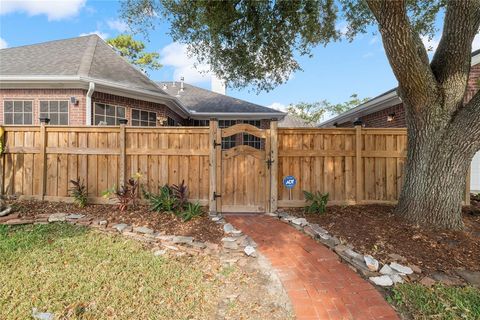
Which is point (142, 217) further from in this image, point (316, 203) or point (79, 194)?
point (316, 203)

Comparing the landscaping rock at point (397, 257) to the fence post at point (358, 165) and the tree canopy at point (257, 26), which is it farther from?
the tree canopy at point (257, 26)

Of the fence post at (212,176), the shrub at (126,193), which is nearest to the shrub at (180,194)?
the fence post at (212,176)

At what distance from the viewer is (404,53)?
398 cm

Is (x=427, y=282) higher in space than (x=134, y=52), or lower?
lower

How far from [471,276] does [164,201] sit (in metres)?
4.84

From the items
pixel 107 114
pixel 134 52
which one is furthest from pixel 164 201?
pixel 134 52

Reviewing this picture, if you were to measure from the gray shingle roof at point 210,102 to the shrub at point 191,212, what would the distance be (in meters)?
7.27

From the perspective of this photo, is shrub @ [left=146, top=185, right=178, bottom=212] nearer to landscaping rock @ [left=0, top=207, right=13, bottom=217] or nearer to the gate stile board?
the gate stile board

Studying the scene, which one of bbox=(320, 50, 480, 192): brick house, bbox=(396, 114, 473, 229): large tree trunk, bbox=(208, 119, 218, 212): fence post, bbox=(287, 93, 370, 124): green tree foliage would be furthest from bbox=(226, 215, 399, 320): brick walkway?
bbox=(287, 93, 370, 124): green tree foliage

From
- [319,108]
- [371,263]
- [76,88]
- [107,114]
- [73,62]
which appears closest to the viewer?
[371,263]

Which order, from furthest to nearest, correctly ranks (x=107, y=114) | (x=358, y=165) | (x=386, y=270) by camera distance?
(x=107, y=114) → (x=358, y=165) → (x=386, y=270)

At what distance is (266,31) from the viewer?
280 inches

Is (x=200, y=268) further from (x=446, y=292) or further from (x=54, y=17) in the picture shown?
(x=54, y=17)

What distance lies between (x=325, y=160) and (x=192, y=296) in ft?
13.5
